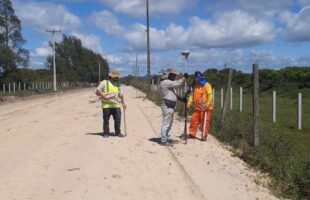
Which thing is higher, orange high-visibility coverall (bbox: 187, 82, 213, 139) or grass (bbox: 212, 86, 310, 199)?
orange high-visibility coverall (bbox: 187, 82, 213, 139)

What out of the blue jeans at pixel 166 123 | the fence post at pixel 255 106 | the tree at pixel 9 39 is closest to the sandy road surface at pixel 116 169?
the blue jeans at pixel 166 123

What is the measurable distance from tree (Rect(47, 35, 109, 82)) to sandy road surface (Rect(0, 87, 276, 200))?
96845 millimetres

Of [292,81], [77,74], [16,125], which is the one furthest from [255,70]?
[77,74]

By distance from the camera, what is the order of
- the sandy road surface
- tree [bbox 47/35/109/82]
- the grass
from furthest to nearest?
tree [bbox 47/35/109/82]
the grass
the sandy road surface

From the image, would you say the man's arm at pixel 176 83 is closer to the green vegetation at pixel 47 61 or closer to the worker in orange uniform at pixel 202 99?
the worker in orange uniform at pixel 202 99

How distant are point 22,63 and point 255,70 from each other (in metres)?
56.6

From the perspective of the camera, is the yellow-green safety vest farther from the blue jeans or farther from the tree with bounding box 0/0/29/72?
the tree with bounding box 0/0/29/72

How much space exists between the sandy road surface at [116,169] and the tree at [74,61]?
96.8 metres

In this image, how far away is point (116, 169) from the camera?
9469 millimetres

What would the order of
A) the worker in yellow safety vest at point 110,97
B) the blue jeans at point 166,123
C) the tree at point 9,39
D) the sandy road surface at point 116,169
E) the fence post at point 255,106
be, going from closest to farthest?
the sandy road surface at point 116,169
the fence post at point 255,106
the blue jeans at point 166,123
the worker in yellow safety vest at point 110,97
the tree at point 9,39

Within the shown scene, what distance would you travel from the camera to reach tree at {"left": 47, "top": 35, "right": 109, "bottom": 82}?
115 m

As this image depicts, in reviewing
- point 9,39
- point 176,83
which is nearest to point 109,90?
point 176,83

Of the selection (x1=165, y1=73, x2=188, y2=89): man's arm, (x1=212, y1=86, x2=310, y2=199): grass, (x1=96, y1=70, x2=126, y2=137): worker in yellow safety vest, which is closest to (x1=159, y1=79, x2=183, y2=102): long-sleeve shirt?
(x1=165, y1=73, x2=188, y2=89): man's arm

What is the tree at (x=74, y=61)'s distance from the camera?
115 m
